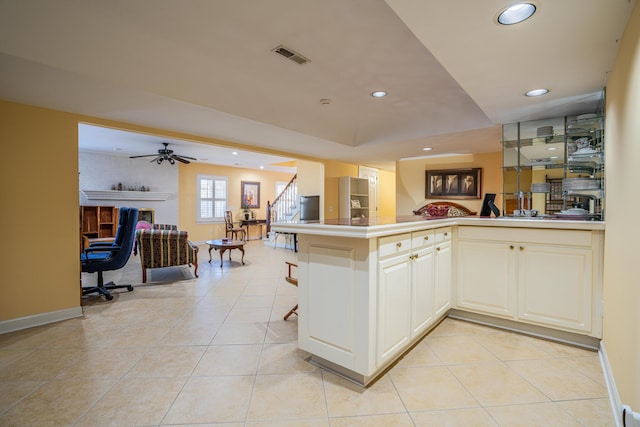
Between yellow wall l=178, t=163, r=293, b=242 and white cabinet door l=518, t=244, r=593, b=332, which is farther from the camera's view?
yellow wall l=178, t=163, r=293, b=242

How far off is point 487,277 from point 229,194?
8.30m

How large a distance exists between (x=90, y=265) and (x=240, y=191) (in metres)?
6.23

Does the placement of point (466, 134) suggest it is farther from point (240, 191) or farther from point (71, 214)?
point (240, 191)

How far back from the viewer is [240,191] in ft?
32.1

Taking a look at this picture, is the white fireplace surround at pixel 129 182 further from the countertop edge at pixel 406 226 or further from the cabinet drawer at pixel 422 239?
the cabinet drawer at pixel 422 239

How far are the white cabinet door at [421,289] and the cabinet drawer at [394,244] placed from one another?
140 mm

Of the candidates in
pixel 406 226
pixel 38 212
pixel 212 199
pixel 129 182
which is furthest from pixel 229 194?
pixel 406 226

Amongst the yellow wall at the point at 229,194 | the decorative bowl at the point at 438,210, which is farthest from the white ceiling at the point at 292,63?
the yellow wall at the point at 229,194

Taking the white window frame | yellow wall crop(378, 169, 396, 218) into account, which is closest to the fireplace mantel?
the white window frame

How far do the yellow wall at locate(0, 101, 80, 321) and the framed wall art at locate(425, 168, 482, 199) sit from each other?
6045 mm

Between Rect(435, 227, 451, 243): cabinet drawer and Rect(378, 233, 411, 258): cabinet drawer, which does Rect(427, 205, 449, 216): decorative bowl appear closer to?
Rect(435, 227, 451, 243): cabinet drawer

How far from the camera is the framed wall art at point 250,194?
9866 mm

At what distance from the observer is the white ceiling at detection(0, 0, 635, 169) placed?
1659 millimetres

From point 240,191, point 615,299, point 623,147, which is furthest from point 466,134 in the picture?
point 240,191
